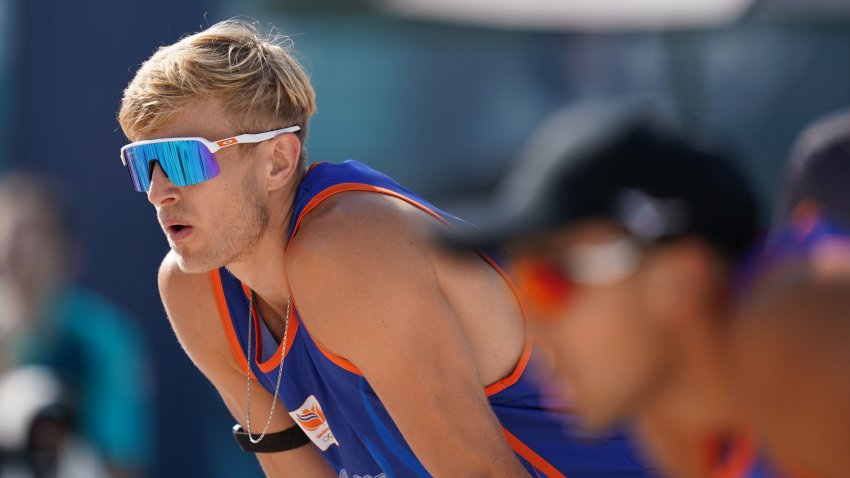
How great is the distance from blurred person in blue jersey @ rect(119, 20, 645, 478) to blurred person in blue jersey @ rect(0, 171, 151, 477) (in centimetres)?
187

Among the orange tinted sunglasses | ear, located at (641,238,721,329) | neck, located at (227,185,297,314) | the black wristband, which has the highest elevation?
ear, located at (641,238,721,329)

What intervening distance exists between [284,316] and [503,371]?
644 millimetres

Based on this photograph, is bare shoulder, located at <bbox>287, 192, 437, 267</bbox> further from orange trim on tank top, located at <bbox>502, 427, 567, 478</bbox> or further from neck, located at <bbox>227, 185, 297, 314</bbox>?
orange trim on tank top, located at <bbox>502, 427, 567, 478</bbox>

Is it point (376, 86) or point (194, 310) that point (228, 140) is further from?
point (376, 86)

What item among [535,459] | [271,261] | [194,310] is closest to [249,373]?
[194,310]

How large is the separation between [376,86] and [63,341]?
1.96 m

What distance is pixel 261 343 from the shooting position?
3029mm

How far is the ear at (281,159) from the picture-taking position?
2.91m

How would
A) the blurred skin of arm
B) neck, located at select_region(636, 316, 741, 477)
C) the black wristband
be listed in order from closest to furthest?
neck, located at select_region(636, 316, 741, 477)
the blurred skin of arm
the black wristband

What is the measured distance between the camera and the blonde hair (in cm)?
282

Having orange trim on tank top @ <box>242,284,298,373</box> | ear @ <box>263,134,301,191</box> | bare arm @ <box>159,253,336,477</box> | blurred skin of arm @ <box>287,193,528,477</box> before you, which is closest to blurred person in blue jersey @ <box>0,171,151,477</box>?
bare arm @ <box>159,253,336,477</box>

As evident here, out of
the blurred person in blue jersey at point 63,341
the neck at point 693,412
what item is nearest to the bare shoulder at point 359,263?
the neck at point 693,412

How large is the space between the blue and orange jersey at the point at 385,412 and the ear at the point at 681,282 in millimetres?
1209

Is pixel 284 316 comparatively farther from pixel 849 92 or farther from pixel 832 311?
pixel 849 92
